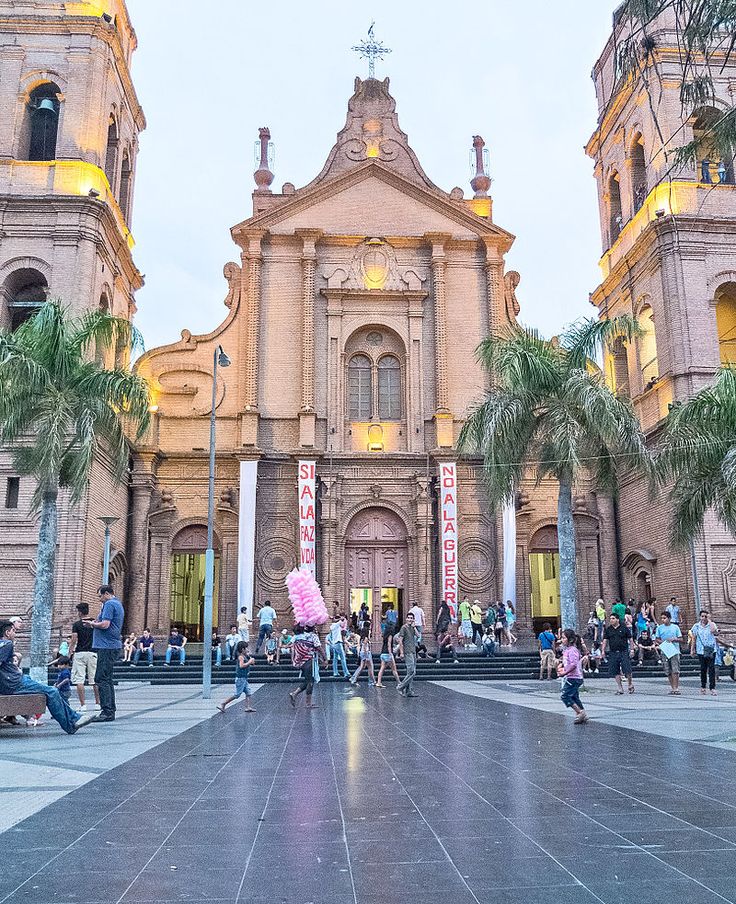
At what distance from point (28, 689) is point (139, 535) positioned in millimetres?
17522

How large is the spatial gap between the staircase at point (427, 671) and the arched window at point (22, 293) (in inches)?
434

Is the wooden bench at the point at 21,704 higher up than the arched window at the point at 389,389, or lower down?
lower down

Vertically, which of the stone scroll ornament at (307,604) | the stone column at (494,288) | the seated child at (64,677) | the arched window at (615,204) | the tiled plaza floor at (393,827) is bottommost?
the tiled plaza floor at (393,827)

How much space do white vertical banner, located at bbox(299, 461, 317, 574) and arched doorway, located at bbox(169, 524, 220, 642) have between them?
11.1ft

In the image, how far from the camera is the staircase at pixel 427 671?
22172mm

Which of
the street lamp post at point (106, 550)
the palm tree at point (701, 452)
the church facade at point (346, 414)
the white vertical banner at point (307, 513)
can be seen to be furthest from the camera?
the church facade at point (346, 414)

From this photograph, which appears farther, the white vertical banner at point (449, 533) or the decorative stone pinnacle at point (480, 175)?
the decorative stone pinnacle at point (480, 175)

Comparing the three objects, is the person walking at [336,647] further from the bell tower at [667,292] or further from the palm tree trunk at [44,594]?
the bell tower at [667,292]

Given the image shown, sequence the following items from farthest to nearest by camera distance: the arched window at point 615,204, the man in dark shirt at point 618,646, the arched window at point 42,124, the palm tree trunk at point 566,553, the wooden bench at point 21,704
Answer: the arched window at point 615,204, the arched window at point 42,124, the palm tree trunk at point 566,553, the man in dark shirt at point 618,646, the wooden bench at point 21,704

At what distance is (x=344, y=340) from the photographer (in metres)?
30.3

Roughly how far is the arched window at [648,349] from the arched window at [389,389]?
8462 millimetres

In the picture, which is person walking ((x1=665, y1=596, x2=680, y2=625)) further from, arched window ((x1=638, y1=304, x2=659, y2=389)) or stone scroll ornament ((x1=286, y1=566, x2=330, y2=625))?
stone scroll ornament ((x1=286, y1=566, x2=330, y2=625))

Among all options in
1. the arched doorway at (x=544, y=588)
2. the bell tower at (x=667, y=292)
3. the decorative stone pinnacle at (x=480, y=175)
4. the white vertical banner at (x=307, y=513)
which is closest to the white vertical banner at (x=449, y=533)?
the white vertical banner at (x=307, y=513)

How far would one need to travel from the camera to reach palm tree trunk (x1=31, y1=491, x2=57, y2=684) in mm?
15898
